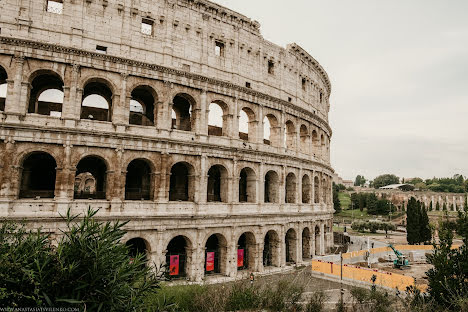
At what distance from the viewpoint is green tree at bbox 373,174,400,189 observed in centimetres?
15200

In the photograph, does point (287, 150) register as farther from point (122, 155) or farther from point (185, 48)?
point (122, 155)

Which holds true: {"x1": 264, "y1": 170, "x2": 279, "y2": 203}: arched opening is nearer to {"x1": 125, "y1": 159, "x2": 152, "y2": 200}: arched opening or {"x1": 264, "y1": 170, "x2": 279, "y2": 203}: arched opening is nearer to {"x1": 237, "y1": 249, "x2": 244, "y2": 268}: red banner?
{"x1": 237, "y1": 249, "x2": 244, "y2": 268}: red banner

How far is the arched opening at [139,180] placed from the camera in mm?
20656

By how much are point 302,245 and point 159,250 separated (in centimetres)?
1437

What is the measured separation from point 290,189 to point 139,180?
12.6 metres

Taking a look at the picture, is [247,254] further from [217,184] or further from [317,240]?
[317,240]

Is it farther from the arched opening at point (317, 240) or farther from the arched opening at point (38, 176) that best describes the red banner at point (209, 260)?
the arched opening at point (317, 240)

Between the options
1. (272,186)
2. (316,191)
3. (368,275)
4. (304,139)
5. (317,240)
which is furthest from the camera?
(316,191)

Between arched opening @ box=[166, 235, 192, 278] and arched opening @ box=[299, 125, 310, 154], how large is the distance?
1399cm

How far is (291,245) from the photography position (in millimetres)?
25656

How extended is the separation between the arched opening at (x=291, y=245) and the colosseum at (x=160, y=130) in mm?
92

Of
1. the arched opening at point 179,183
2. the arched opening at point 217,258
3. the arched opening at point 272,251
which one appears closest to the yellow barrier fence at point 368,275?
the arched opening at point 272,251

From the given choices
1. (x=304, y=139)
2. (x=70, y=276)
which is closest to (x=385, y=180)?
(x=304, y=139)

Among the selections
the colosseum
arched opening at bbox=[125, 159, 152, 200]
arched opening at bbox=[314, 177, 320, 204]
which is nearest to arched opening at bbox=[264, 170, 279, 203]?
the colosseum
